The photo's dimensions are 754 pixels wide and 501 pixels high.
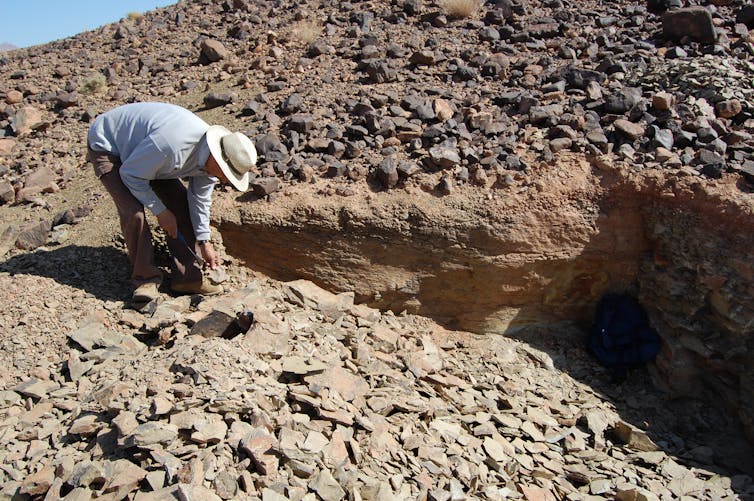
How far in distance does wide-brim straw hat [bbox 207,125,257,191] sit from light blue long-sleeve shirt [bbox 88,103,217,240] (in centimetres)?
7

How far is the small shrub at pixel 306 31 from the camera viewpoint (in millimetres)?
7172

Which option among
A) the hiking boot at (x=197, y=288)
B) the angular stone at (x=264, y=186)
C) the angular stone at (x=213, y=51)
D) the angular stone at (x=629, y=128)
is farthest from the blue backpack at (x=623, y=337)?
the angular stone at (x=213, y=51)

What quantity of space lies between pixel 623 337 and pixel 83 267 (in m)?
4.15

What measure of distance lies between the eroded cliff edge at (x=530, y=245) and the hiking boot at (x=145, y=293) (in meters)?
0.73

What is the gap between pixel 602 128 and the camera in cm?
527

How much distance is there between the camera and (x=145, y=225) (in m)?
4.41

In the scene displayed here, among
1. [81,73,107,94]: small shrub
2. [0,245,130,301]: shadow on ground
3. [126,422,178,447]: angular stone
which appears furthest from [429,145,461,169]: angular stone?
[81,73,107,94]: small shrub

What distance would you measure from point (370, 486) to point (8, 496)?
1.70 metres

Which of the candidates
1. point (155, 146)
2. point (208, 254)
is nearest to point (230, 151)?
point (155, 146)

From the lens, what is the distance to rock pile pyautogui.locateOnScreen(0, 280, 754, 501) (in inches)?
122

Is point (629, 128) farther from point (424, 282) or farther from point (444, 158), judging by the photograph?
point (424, 282)

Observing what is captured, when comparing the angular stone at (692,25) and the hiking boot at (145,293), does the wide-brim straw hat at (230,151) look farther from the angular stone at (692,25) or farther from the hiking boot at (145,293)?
the angular stone at (692,25)

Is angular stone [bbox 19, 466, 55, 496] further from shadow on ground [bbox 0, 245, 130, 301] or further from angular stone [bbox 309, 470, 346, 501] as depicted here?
shadow on ground [bbox 0, 245, 130, 301]

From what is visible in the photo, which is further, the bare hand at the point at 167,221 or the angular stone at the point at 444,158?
the angular stone at the point at 444,158
